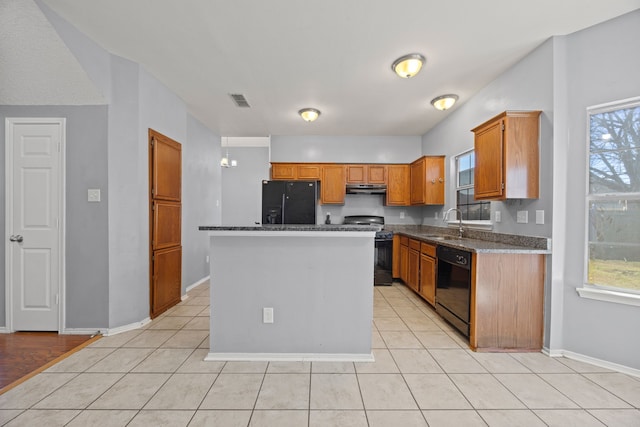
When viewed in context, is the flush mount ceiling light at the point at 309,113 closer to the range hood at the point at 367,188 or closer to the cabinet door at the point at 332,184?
the cabinet door at the point at 332,184

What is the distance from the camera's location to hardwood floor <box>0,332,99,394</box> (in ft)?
6.59

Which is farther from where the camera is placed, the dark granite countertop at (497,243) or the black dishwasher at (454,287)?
the black dishwasher at (454,287)

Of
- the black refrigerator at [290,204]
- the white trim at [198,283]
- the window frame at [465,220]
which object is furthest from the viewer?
the white trim at [198,283]

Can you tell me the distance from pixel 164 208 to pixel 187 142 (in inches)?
53.5

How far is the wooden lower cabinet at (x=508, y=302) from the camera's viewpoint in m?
2.39

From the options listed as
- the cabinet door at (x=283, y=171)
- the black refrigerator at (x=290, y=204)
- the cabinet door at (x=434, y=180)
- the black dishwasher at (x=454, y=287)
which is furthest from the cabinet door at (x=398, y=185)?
the black refrigerator at (x=290, y=204)

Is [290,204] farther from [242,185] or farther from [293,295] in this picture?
[242,185]

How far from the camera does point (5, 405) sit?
5.59ft

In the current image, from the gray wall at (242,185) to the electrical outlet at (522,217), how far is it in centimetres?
522

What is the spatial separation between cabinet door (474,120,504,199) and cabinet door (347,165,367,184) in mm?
2453

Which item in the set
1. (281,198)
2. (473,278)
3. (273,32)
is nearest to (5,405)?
(281,198)

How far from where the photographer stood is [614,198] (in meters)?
2.14

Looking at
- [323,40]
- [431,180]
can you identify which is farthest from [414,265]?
[323,40]

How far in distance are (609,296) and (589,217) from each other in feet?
2.09
